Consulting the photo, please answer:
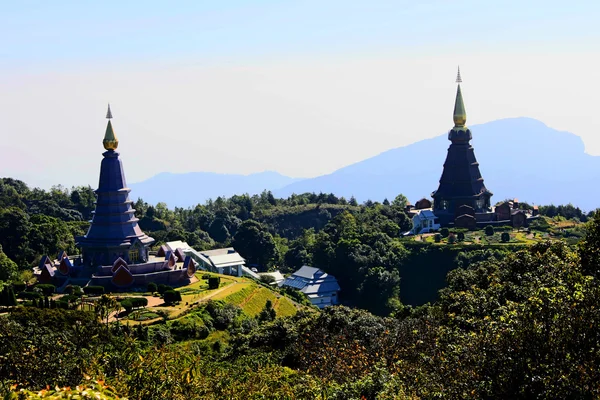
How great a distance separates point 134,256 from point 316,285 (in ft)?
56.0

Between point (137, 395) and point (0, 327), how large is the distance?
12.3 meters

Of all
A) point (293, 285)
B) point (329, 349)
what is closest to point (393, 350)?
point (329, 349)

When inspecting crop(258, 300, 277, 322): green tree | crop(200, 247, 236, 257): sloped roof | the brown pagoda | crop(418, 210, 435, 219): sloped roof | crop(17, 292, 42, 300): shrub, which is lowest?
crop(258, 300, 277, 322): green tree

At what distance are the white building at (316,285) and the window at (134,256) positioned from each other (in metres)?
14.8

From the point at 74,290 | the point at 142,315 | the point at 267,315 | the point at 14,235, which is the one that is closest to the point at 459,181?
the point at 267,315

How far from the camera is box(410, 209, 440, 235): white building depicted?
78438mm

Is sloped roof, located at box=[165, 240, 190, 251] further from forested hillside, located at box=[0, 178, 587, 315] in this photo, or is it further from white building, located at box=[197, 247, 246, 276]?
forested hillside, located at box=[0, 178, 587, 315]

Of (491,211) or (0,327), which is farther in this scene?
(491,211)

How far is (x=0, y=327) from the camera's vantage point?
27.7 m

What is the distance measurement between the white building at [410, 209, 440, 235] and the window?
32183 millimetres

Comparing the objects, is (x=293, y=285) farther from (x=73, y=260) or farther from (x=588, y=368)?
(x=588, y=368)

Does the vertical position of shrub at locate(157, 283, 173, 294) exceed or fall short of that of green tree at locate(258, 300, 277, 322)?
it exceeds it

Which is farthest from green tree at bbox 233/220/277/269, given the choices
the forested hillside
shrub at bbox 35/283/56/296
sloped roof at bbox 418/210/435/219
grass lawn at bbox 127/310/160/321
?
grass lawn at bbox 127/310/160/321

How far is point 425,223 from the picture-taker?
3100 inches
